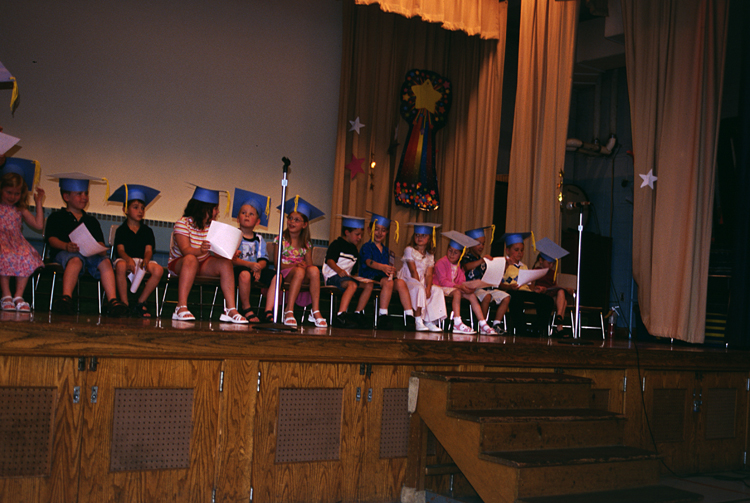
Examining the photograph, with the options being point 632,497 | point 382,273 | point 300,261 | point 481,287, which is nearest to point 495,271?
point 481,287

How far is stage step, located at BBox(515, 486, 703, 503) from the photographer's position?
261cm

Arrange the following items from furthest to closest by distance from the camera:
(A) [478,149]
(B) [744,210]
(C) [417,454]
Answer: (A) [478,149] → (B) [744,210] → (C) [417,454]

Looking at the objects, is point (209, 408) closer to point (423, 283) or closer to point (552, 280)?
point (423, 283)

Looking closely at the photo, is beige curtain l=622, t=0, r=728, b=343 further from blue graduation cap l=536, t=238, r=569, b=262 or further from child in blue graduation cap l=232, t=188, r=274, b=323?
child in blue graduation cap l=232, t=188, r=274, b=323

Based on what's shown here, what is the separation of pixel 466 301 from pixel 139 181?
328cm

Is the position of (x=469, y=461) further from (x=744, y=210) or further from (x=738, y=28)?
(x=738, y=28)

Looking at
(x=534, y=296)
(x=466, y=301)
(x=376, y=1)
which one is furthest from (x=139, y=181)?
(x=534, y=296)

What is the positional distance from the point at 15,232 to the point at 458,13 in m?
4.71

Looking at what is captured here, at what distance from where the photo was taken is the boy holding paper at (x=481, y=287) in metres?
5.46

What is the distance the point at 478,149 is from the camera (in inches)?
289

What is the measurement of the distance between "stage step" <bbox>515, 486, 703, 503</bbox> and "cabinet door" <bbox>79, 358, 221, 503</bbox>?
1.36m

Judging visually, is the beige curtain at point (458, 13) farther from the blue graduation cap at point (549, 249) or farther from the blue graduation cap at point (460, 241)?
the blue graduation cap at point (549, 249)

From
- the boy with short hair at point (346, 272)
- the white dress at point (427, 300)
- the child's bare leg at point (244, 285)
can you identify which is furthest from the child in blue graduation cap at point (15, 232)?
the white dress at point (427, 300)

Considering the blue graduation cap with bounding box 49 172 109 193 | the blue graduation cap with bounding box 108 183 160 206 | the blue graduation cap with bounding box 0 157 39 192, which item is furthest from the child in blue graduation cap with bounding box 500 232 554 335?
the blue graduation cap with bounding box 0 157 39 192
